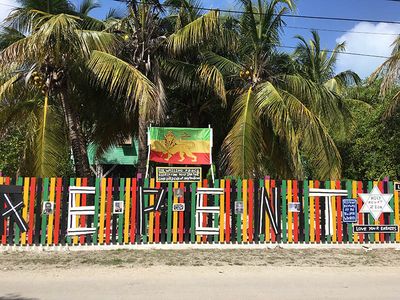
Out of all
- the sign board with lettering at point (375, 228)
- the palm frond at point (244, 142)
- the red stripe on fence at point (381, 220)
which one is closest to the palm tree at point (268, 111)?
the palm frond at point (244, 142)

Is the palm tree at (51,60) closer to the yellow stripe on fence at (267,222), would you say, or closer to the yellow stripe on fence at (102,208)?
the yellow stripe on fence at (102,208)

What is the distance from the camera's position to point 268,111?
12.7m

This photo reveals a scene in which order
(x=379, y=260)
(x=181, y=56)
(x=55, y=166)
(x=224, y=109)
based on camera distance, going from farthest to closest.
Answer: (x=224, y=109) < (x=181, y=56) < (x=55, y=166) < (x=379, y=260)

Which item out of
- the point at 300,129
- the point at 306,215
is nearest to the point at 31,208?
the point at 306,215

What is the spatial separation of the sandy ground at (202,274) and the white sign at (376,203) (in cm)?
98

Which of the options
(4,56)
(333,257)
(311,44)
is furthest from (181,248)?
(311,44)

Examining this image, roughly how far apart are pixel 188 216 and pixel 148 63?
4984mm

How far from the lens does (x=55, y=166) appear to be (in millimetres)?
11586

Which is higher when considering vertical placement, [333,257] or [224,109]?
[224,109]

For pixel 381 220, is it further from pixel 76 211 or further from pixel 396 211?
pixel 76 211

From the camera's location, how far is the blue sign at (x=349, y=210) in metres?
10.8

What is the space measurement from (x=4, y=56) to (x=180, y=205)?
207 inches

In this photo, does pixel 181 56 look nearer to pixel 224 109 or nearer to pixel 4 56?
pixel 224 109

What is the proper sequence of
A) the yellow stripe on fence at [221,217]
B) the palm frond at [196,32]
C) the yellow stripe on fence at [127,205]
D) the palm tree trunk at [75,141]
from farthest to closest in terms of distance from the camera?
1. the palm tree trunk at [75,141]
2. the palm frond at [196,32]
3. the yellow stripe on fence at [221,217]
4. the yellow stripe on fence at [127,205]
